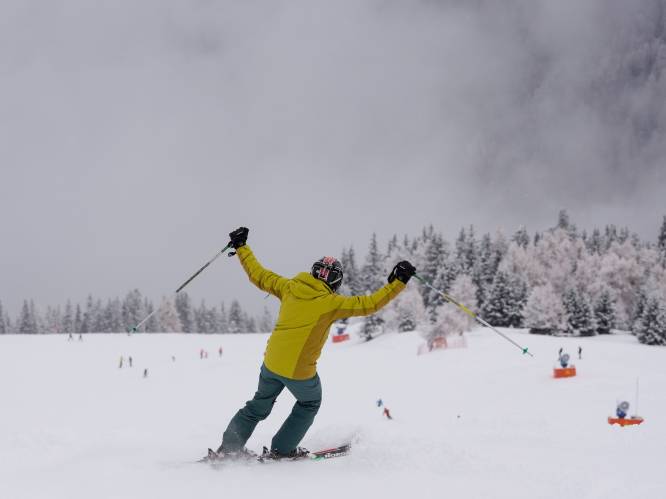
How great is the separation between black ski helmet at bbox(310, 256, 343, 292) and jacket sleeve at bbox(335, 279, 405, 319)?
26cm

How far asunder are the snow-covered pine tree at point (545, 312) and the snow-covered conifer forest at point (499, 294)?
11cm

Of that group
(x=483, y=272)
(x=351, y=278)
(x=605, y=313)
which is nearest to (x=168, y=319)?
(x=351, y=278)

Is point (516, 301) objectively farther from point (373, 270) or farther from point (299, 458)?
point (299, 458)

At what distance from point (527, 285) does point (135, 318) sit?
66.9 metres

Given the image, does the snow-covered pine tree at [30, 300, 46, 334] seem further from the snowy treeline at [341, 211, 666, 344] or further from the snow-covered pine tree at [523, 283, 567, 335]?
the snow-covered pine tree at [523, 283, 567, 335]

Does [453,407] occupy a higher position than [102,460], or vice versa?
[102,460]

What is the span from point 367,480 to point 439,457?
2.49 ft

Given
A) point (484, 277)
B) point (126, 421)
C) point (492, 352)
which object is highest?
point (484, 277)

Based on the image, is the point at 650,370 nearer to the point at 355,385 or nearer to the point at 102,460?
the point at 355,385

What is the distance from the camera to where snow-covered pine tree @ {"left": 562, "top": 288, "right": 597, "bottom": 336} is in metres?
56.4

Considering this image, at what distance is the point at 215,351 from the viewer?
178 ft

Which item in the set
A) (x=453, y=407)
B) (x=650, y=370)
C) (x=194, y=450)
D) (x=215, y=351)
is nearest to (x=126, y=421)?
(x=453, y=407)

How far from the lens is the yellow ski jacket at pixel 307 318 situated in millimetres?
4266

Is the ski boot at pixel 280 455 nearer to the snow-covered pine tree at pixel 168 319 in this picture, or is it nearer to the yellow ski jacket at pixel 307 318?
the yellow ski jacket at pixel 307 318
